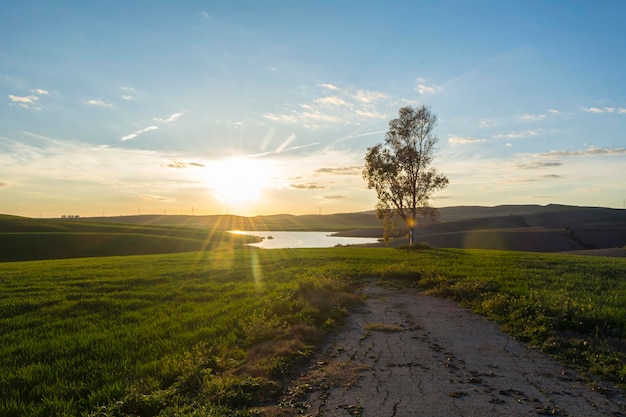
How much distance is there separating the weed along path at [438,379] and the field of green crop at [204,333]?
0.71 meters

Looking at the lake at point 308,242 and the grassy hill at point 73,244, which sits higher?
the grassy hill at point 73,244

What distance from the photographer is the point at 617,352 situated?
8922mm

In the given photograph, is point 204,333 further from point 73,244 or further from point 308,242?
point 308,242

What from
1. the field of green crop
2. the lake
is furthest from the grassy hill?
the field of green crop

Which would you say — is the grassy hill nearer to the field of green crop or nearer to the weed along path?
the field of green crop

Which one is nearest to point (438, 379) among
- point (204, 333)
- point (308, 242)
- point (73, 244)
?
point (204, 333)

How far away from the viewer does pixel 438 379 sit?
25.5 ft

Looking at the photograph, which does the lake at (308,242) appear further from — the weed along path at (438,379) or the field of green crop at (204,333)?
the weed along path at (438,379)

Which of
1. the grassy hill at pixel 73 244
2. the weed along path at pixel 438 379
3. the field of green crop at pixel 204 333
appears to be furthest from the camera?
the grassy hill at pixel 73 244

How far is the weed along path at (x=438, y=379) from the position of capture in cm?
654

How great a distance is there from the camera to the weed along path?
6539mm

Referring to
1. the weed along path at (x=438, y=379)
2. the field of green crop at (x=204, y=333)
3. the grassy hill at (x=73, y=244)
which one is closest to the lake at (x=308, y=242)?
the grassy hill at (x=73, y=244)

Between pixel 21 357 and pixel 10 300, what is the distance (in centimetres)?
976

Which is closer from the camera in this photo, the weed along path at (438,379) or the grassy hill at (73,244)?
the weed along path at (438,379)
